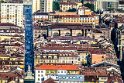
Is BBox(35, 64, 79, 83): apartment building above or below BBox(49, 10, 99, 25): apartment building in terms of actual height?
above

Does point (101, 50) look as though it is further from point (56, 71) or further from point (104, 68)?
point (56, 71)

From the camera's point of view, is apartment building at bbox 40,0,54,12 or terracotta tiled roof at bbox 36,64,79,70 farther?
apartment building at bbox 40,0,54,12

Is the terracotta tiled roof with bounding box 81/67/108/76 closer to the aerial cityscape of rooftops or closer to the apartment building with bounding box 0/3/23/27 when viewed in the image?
the aerial cityscape of rooftops

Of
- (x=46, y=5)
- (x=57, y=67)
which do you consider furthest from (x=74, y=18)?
(x=57, y=67)

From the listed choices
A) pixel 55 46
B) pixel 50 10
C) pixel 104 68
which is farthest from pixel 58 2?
pixel 104 68

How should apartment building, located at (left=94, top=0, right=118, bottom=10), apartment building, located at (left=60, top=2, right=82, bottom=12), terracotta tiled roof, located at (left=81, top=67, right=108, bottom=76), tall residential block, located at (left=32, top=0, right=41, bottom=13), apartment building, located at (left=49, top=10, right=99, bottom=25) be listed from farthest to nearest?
apartment building, located at (left=94, top=0, right=118, bottom=10) < apartment building, located at (left=60, top=2, right=82, bottom=12) < tall residential block, located at (left=32, top=0, right=41, bottom=13) < apartment building, located at (left=49, top=10, right=99, bottom=25) < terracotta tiled roof, located at (left=81, top=67, right=108, bottom=76)

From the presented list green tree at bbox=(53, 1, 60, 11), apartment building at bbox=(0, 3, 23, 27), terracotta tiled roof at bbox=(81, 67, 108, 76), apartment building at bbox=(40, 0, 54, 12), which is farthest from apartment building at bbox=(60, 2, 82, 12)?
terracotta tiled roof at bbox=(81, 67, 108, 76)

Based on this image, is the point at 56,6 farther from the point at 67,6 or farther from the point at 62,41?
the point at 62,41

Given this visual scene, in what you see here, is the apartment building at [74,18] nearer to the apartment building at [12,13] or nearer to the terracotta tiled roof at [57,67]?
the apartment building at [12,13]
